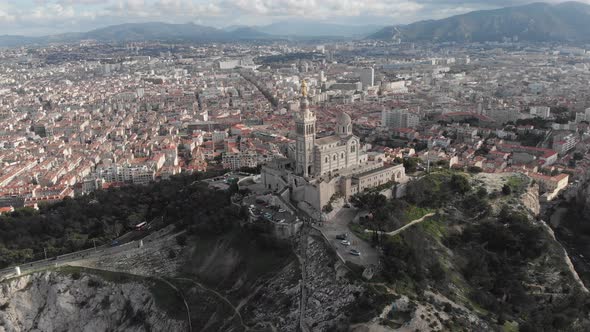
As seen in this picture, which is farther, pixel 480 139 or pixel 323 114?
pixel 323 114

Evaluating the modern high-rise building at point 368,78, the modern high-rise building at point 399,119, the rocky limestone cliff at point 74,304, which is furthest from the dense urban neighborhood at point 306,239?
the modern high-rise building at point 368,78

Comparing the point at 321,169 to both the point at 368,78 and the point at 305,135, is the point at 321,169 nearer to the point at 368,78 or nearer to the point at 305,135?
the point at 305,135

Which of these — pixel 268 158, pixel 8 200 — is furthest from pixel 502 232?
pixel 8 200

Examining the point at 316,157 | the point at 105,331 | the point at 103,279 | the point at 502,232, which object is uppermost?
the point at 316,157

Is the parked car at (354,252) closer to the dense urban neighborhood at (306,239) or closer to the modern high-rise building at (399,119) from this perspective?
the dense urban neighborhood at (306,239)

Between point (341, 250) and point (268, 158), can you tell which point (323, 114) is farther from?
point (341, 250)

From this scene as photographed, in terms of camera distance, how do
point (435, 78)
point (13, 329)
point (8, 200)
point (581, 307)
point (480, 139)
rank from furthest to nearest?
point (435, 78)
point (480, 139)
point (8, 200)
point (13, 329)
point (581, 307)

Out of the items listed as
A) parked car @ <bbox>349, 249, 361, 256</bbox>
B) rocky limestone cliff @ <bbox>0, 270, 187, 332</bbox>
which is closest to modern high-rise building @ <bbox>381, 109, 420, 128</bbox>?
parked car @ <bbox>349, 249, 361, 256</bbox>

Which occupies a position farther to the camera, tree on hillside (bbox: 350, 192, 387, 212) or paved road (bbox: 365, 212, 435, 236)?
tree on hillside (bbox: 350, 192, 387, 212)

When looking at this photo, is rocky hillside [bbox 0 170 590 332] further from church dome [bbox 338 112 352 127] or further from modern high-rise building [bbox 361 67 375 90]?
modern high-rise building [bbox 361 67 375 90]
